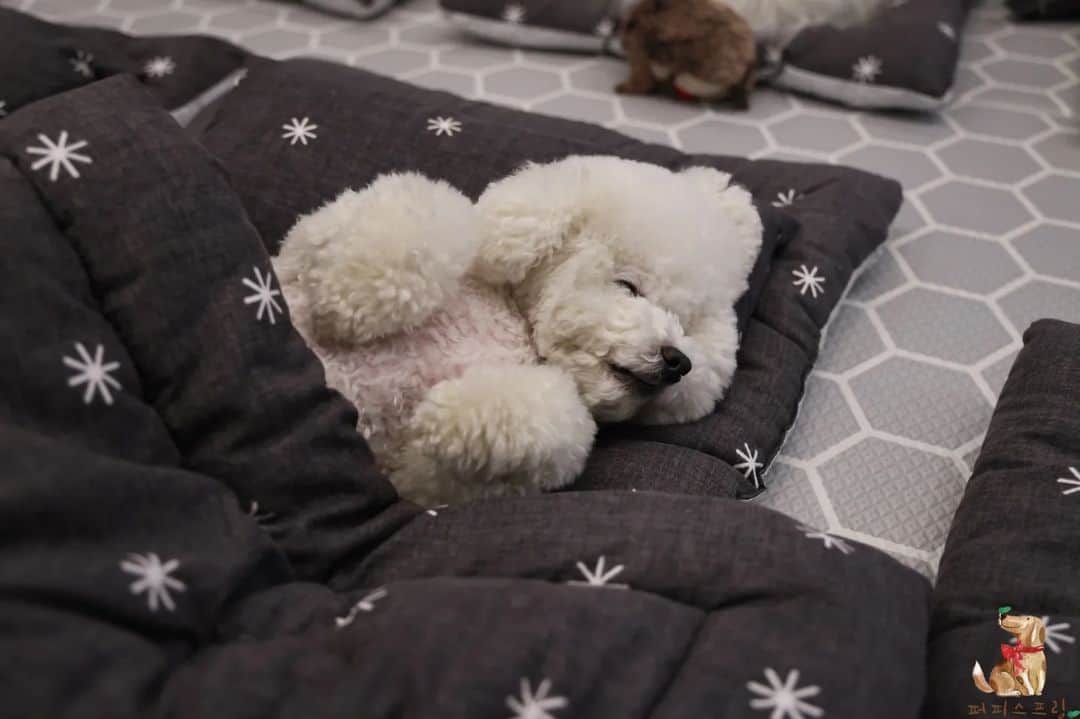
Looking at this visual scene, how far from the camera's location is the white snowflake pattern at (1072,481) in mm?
790

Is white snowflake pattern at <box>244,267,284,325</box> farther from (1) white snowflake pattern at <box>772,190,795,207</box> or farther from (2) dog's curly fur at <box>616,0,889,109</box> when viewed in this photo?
(2) dog's curly fur at <box>616,0,889,109</box>

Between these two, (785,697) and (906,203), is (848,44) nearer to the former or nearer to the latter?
(906,203)

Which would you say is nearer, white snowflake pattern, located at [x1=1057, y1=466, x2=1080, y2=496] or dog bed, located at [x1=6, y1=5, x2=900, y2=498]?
white snowflake pattern, located at [x1=1057, y1=466, x2=1080, y2=496]

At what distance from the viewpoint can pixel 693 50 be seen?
5.44 ft

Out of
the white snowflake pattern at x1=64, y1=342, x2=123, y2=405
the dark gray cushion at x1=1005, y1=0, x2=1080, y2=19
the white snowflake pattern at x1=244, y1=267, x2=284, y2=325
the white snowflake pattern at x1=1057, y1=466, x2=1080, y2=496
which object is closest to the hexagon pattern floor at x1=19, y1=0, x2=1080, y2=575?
the dark gray cushion at x1=1005, y1=0, x2=1080, y2=19

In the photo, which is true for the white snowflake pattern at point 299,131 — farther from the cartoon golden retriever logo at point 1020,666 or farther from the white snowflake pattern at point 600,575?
the cartoon golden retriever logo at point 1020,666

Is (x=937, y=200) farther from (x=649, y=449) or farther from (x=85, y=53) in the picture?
(x=85, y=53)

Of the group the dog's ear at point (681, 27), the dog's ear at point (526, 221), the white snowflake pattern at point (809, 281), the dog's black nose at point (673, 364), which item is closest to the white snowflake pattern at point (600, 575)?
the dog's black nose at point (673, 364)

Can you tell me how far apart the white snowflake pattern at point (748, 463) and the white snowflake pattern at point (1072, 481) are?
294mm

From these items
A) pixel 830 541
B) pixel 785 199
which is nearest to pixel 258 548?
pixel 830 541

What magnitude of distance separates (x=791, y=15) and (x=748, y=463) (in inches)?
51.1

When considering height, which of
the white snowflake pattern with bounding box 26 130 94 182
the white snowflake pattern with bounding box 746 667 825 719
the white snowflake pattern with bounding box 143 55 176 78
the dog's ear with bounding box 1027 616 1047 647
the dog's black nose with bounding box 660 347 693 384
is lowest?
the dog's ear with bounding box 1027 616 1047 647

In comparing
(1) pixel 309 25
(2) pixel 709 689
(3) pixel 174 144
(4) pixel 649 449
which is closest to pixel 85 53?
(3) pixel 174 144

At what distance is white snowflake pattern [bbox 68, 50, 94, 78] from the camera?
1.23 meters
